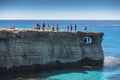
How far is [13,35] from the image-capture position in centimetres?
5294

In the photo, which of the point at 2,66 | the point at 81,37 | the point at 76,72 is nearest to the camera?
the point at 2,66

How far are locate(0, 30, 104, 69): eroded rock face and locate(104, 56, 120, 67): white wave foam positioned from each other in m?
2.99

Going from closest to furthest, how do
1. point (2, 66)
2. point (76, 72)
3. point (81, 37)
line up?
point (2, 66) → point (76, 72) → point (81, 37)

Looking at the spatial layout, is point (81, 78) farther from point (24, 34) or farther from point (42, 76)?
point (24, 34)

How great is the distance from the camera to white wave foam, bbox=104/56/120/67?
2515 inches

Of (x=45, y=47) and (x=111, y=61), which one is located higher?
(x=45, y=47)

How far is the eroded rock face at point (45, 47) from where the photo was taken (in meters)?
52.9

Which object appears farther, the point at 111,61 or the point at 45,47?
the point at 111,61

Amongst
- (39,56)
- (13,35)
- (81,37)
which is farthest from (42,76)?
(81,37)

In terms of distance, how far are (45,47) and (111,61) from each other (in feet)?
57.0

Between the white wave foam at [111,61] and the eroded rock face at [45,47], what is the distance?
2.99m

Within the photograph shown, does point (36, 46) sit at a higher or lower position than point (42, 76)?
higher

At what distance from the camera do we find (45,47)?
186 ft

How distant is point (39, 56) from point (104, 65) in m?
14.1
